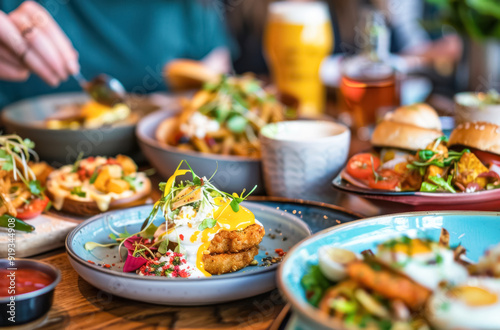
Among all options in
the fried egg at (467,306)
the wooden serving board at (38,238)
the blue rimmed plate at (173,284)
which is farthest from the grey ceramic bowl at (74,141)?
the fried egg at (467,306)

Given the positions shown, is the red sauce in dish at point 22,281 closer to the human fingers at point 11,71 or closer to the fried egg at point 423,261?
the fried egg at point 423,261

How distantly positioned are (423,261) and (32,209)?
118 cm

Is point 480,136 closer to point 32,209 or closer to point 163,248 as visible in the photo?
point 163,248

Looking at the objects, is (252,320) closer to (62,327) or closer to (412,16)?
(62,327)

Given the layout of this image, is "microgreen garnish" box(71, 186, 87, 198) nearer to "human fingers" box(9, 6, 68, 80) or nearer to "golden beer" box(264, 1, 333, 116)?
"human fingers" box(9, 6, 68, 80)

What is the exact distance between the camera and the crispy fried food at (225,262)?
1.22 meters

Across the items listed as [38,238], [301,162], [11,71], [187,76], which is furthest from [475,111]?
[11,71]

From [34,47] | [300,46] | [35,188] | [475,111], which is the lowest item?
[35,188]

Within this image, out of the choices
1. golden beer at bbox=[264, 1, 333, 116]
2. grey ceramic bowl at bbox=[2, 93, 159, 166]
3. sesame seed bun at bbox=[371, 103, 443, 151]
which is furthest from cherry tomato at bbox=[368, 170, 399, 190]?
golden beer at bbox=[264, 1, 333, 116]

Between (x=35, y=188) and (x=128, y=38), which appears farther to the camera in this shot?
(x=128, y=38)

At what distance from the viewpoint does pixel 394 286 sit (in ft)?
2.70

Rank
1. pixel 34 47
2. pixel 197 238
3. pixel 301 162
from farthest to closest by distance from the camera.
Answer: pixel 34 47
pixel 301 162
pixel 197 238

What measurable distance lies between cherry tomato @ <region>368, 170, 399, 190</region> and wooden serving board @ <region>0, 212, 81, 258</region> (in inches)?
36.0

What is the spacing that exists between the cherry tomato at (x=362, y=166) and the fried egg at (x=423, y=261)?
622 millimetres
